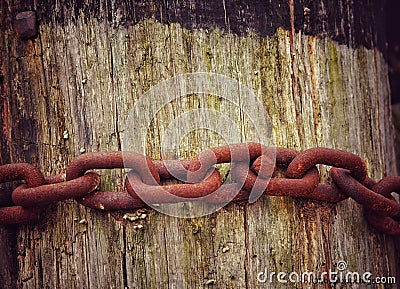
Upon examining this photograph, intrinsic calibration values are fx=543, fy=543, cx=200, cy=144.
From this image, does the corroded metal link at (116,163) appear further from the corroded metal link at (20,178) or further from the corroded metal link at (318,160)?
the corroded metal link at (318,160)

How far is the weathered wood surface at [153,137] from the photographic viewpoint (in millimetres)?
1601

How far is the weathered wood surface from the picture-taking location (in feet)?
5.25

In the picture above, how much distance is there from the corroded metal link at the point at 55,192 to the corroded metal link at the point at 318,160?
583 millimetres

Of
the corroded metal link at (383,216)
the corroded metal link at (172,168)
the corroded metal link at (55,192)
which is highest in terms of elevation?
the corroded metal link at (172,168)

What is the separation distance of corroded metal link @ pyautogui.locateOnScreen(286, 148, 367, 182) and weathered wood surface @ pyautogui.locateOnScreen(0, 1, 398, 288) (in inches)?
4.0

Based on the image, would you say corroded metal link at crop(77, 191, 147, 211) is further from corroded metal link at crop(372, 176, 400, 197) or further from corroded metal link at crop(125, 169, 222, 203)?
corroded metal link at crop(372, 176, 400, 197)

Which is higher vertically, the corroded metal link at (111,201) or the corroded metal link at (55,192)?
the corroded metal link at (55,192)

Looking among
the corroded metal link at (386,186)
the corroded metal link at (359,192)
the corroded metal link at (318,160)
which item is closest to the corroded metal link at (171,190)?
the corroded metal link at (318,160)

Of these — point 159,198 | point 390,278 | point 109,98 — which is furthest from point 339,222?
point 109,98

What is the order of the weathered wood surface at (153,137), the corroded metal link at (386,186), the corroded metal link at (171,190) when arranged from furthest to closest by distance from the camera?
the corroded metal link at (386,186), the weathered wood surface at (153,137), the corroded metal link at (171,190)

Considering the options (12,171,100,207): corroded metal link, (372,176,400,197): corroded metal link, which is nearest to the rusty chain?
(12,171,100,207): corroded metal link

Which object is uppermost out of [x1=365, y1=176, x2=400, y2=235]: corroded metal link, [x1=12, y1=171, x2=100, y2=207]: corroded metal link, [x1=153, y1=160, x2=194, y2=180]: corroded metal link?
[x1=153, y1=160, x2=194, y2=180]: corroded metal link

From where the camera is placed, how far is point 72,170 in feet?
5.08

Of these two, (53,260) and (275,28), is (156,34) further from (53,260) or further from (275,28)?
(53,260)
